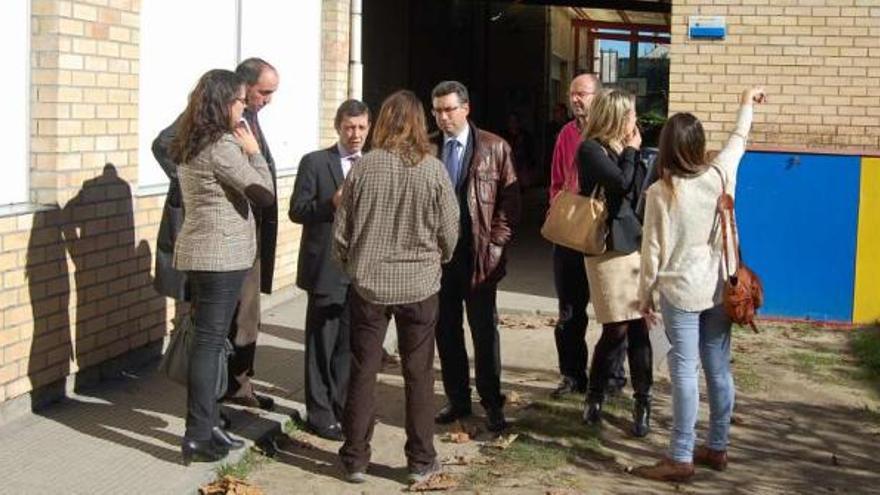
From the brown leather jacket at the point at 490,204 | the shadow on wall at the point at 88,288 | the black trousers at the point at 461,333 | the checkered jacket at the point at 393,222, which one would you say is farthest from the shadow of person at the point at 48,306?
the brown leather jacket at the point at 490,204

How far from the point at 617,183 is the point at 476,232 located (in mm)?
764

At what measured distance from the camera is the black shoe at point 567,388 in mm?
7184

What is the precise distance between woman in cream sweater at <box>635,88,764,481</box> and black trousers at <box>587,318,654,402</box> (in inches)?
26.0

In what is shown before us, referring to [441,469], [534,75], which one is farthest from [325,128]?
[534,75]

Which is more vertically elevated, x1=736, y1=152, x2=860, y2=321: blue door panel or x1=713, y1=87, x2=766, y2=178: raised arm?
x1=713, y1=87, x2=766, y2=178: raised arm

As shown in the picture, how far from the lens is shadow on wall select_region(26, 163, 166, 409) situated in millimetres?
6055

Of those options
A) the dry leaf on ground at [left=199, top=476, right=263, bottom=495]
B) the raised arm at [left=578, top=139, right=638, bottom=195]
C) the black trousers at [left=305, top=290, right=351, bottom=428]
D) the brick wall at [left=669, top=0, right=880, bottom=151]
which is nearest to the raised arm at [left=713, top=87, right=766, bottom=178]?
the raised arm at [left=578, top=139, right=638, bottom=195]

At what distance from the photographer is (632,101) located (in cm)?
632

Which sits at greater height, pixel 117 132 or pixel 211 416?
pixel 117 132

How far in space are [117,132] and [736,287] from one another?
3.54 m

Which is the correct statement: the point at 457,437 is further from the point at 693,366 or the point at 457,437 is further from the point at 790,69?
the point at 790,69

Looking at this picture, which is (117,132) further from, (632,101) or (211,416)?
(632,101)

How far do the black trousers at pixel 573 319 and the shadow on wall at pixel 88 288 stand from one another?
2457mm

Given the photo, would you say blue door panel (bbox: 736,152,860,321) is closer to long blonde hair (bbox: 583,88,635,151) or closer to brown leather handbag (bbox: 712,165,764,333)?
long blonde hair (bbox: 583,88,635,151)
